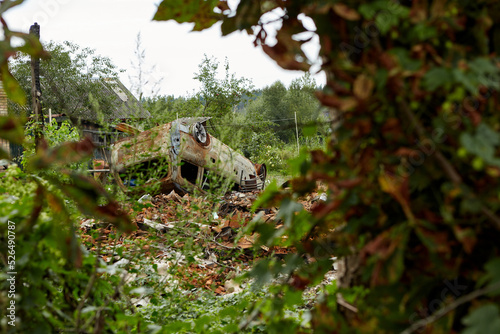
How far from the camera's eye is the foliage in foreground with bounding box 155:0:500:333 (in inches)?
29.7

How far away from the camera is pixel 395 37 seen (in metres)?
0.83

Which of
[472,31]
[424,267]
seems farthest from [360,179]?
[472,31]

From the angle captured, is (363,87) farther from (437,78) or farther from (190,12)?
(190,12)

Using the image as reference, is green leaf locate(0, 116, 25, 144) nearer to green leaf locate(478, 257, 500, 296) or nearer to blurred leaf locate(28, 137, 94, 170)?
blurred leaf locate(28, 137, 94, 170)

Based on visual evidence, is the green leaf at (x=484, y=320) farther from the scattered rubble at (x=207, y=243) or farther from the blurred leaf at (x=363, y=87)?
the scattered rubble at (x=207, y=243)

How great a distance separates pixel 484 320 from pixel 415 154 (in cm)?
33

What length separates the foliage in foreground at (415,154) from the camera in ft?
2.48

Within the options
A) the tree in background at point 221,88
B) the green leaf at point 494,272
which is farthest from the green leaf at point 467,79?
the tree in background at point 221,88

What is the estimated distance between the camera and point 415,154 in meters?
0.78

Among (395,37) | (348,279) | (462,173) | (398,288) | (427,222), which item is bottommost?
(348,279)

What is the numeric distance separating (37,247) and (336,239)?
91 cm

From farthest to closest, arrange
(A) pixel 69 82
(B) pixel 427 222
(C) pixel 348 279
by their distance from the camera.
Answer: (A) pixel 69 82 < (C) pixel 348 279 < (B) pixel 427 222

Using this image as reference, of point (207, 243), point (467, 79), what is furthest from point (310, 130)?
point (207, 243)

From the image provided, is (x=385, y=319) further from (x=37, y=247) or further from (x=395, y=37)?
(x=37, y=247)
